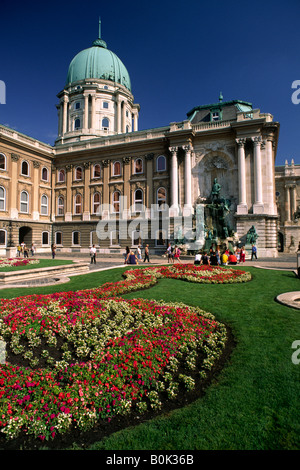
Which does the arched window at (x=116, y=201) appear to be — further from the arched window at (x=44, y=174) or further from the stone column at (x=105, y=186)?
the arched window at (x=44, y=174)

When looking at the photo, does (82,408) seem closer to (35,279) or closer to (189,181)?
(35,279)

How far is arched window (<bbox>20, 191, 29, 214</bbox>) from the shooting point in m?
38.0

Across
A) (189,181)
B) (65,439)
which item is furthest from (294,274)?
(189,181)

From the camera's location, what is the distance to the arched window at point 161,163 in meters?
37.6

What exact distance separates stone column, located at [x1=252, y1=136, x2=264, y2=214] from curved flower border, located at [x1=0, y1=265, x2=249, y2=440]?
26306 millimetres

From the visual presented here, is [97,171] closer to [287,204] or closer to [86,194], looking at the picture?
[86,194]

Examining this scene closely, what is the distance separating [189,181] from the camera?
3481 cm

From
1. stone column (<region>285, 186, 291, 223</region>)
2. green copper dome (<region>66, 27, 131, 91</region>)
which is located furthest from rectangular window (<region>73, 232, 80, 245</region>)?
stone column (<region>285, 186, 291, 223</region>)

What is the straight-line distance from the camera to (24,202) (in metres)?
38.6

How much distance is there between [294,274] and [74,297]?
451 inches

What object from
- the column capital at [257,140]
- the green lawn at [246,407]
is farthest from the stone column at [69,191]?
the green lawn at [246,407]

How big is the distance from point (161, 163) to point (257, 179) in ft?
43.4

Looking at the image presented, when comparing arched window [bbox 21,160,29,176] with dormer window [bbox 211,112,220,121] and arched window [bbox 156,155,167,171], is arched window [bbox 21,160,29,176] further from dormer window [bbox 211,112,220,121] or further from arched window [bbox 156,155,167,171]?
dormer window [bbox 211,112,220,121]
